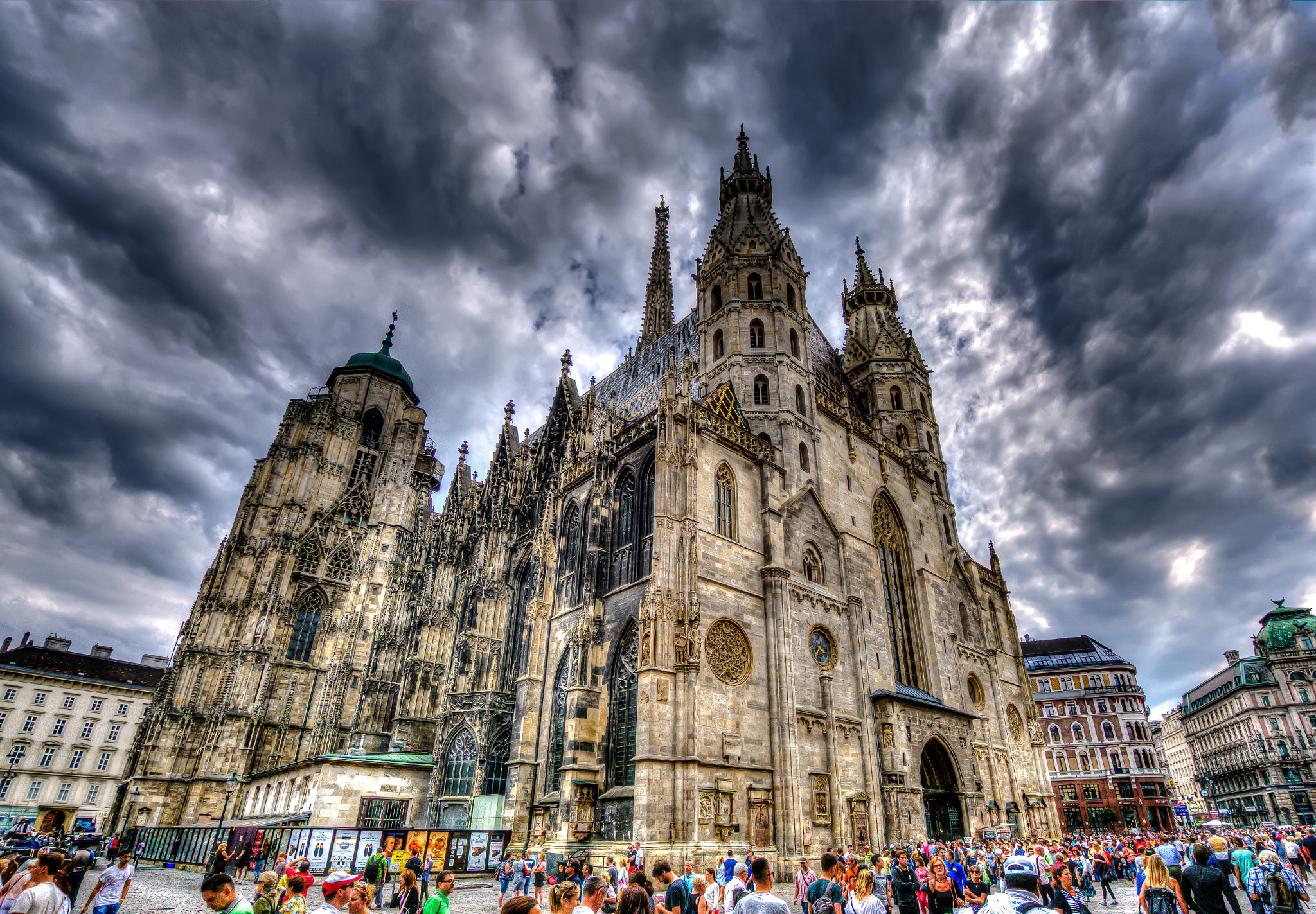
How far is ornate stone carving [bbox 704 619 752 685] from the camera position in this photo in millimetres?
23672

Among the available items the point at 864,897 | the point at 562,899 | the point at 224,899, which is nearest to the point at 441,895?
the point at 562,899

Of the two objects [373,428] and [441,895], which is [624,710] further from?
[373,428]

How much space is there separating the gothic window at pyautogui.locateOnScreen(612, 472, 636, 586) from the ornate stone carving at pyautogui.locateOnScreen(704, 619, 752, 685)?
3908mm

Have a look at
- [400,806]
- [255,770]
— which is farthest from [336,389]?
[400,806]

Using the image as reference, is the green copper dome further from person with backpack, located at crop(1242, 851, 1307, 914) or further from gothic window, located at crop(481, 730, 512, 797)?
person with backpack, located at crop(1242, 851, 1307, 914)

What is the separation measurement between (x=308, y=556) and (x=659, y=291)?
34.9m

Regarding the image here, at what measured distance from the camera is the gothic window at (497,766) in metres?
29.5

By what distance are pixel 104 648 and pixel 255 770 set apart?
4060cm

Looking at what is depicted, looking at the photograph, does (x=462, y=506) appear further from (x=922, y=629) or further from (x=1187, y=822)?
(x=1187, y=822)

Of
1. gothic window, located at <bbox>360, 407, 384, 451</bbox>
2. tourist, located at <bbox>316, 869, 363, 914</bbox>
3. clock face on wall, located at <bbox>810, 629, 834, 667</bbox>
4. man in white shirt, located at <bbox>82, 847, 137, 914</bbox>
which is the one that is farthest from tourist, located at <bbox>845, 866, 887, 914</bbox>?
gothic window, located at <bbox>360, 407, 384, 451</bbox>

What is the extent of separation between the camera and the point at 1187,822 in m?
60.0

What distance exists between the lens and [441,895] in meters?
7.24

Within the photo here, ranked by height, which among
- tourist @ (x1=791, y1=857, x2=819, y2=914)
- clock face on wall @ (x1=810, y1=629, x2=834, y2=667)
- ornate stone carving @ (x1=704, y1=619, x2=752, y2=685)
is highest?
clock face on wall @ (x1=810, y1=629, x2=834, y2=667)

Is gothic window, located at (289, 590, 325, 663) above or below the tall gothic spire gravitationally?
below
